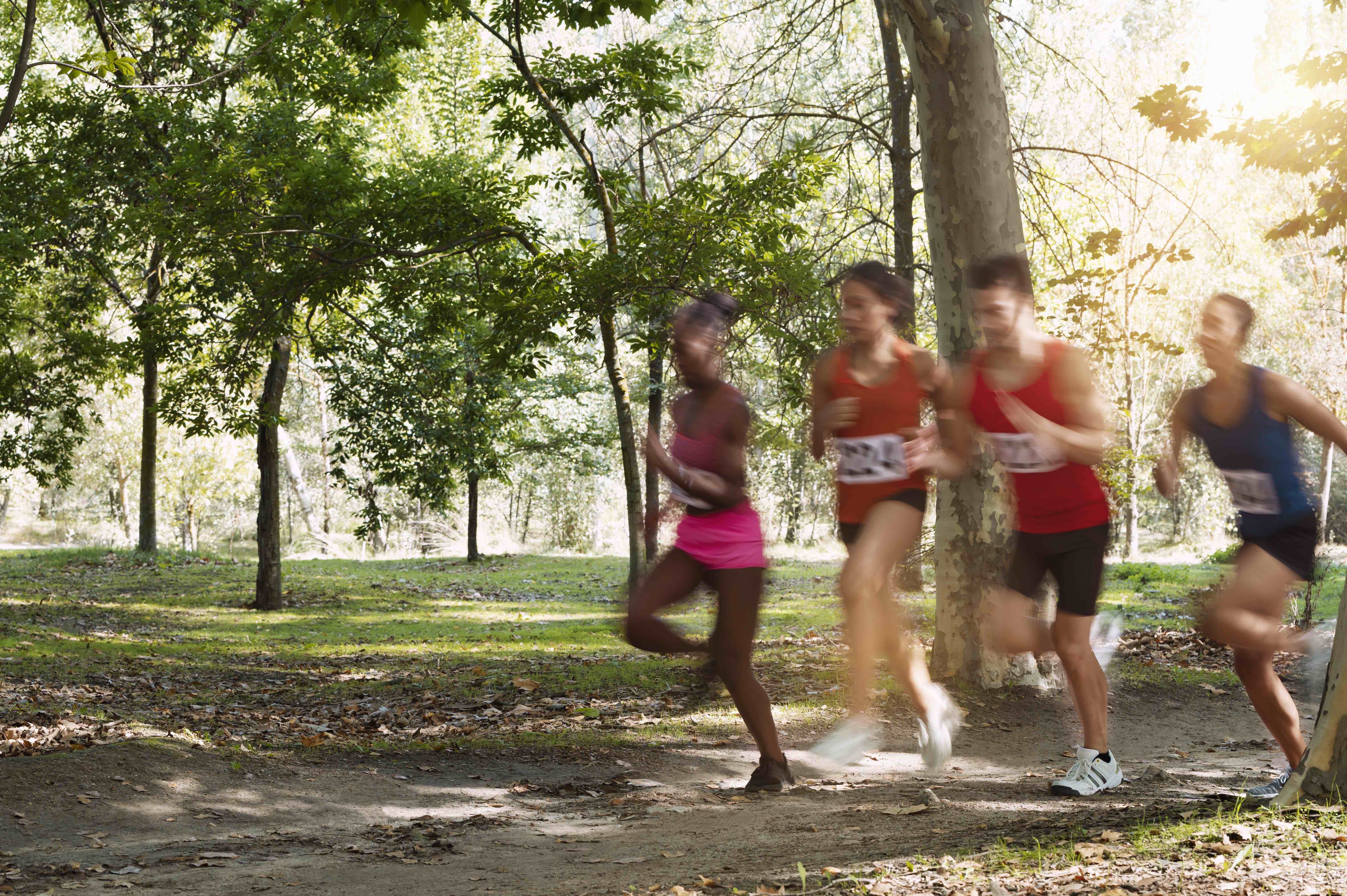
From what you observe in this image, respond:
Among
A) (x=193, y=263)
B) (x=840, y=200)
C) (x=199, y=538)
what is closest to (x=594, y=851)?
(x=840, y=200)

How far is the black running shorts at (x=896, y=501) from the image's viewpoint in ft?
15.1

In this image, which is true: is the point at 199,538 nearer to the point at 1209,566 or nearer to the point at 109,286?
the point at 109,286

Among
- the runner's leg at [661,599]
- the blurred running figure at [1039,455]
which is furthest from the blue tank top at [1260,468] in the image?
the runner's leg at [661,599]

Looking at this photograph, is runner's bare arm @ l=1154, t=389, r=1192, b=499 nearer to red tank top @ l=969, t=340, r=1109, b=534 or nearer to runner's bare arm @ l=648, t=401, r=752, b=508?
red tank top @ l=969, t=340, r=1109, b=534

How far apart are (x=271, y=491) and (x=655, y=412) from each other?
30.8 ft

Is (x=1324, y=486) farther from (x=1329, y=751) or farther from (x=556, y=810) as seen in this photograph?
(x=556, y=810)

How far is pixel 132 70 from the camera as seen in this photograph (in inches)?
291

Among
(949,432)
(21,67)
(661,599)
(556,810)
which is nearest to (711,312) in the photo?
(949,432)

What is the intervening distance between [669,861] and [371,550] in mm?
37489

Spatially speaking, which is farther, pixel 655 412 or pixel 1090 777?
pixel 655 412

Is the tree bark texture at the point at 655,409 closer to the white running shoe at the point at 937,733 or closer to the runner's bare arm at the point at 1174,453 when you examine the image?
the white running shoe at the point at 937,733

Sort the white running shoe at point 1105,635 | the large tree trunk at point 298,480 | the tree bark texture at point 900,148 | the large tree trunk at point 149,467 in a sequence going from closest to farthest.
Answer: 1. the white running shoe at point 1105,635
2. the tree bark texture at point 900,148
3. the large tree trunk at point 149,467
4. the large tree trunk at point 298,480

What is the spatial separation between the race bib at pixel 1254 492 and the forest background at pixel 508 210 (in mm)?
4032

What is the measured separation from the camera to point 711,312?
196 inches
